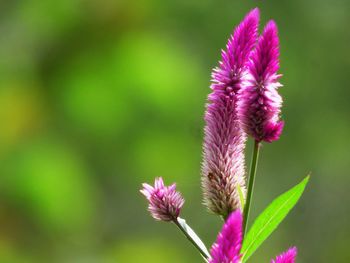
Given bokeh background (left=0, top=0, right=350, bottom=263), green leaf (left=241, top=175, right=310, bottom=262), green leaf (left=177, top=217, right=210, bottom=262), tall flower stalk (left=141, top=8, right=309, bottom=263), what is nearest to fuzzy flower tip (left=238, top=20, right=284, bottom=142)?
tall flower stalk (left=141, top=8, right=309, bottom=263)

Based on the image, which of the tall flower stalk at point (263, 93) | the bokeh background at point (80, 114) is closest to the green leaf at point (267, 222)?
the tall flower stalk at point (263, 93)

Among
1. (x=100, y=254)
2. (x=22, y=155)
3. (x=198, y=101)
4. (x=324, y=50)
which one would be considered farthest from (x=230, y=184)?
(x=324, y=50)

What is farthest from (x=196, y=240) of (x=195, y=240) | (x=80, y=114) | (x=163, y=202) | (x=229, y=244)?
(x=80, y=114)

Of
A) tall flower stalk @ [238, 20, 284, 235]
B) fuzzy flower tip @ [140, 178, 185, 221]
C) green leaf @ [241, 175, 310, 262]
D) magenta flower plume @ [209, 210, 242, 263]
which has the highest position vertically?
fuzzy flower tip @ [140, 178, 185, 221]

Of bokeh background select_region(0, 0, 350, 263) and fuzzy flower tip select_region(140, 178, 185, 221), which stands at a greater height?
bokeh background select_region(0, 0, 350, 263)

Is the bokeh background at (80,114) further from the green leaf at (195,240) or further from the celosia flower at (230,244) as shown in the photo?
the celosia flower at (230,244)

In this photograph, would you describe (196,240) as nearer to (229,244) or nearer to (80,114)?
(229,244)

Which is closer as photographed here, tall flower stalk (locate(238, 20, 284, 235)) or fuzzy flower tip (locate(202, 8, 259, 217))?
tall flower stalk (locate(238, 20, 284, 235))

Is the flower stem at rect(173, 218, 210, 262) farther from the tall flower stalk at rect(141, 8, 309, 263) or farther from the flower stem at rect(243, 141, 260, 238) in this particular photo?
the flower stem at rect(243, 141, 260, 238)
